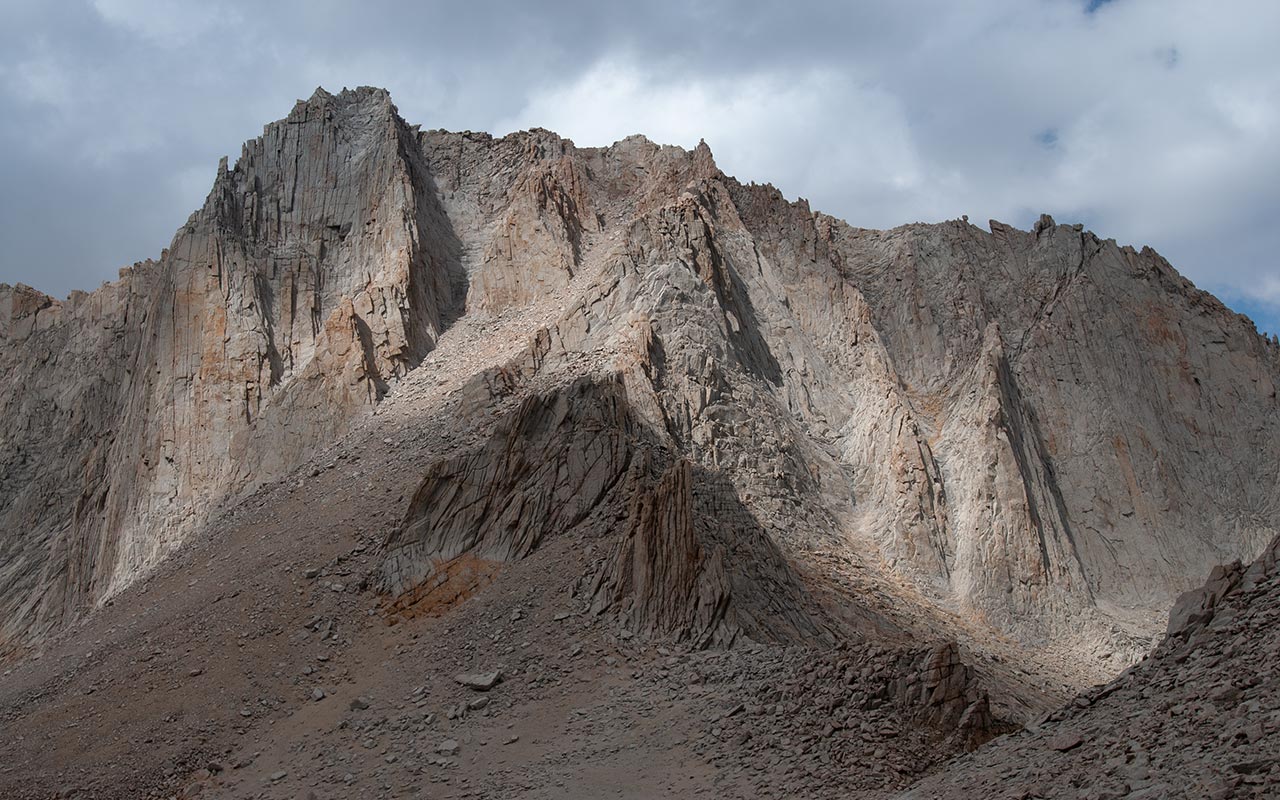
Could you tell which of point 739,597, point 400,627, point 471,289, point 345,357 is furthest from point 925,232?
point 400,627

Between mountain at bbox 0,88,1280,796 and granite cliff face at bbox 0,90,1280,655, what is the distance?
5.5 inches

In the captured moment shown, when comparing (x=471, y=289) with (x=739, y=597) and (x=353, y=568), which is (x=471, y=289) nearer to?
(x=353, y=568)

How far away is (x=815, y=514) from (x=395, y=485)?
12.3 meters

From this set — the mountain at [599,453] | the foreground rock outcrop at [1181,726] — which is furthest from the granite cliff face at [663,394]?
the foreground rock outcrop at [1181,726]

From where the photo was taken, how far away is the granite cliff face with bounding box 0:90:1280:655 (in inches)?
1155

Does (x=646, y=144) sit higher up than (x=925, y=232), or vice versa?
(x=646, y=144)

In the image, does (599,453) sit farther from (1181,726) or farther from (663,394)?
(1181,726)

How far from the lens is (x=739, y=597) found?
25.9 metres

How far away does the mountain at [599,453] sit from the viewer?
2491 centimetres

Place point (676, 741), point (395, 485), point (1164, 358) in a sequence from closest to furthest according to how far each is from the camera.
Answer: point (676, 741) → point (395, 485) → point (1164, 358)

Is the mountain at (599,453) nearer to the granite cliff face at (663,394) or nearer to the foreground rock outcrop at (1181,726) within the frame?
the granite cliff face at (663,394)

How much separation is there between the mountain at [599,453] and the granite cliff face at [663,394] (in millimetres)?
141

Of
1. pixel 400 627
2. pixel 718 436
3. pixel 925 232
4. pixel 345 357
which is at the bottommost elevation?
pixel 400 627

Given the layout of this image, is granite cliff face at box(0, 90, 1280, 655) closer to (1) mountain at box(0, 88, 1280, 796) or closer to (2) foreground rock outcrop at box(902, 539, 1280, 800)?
(1) mountain at box(0, 88, 1280, 796)
